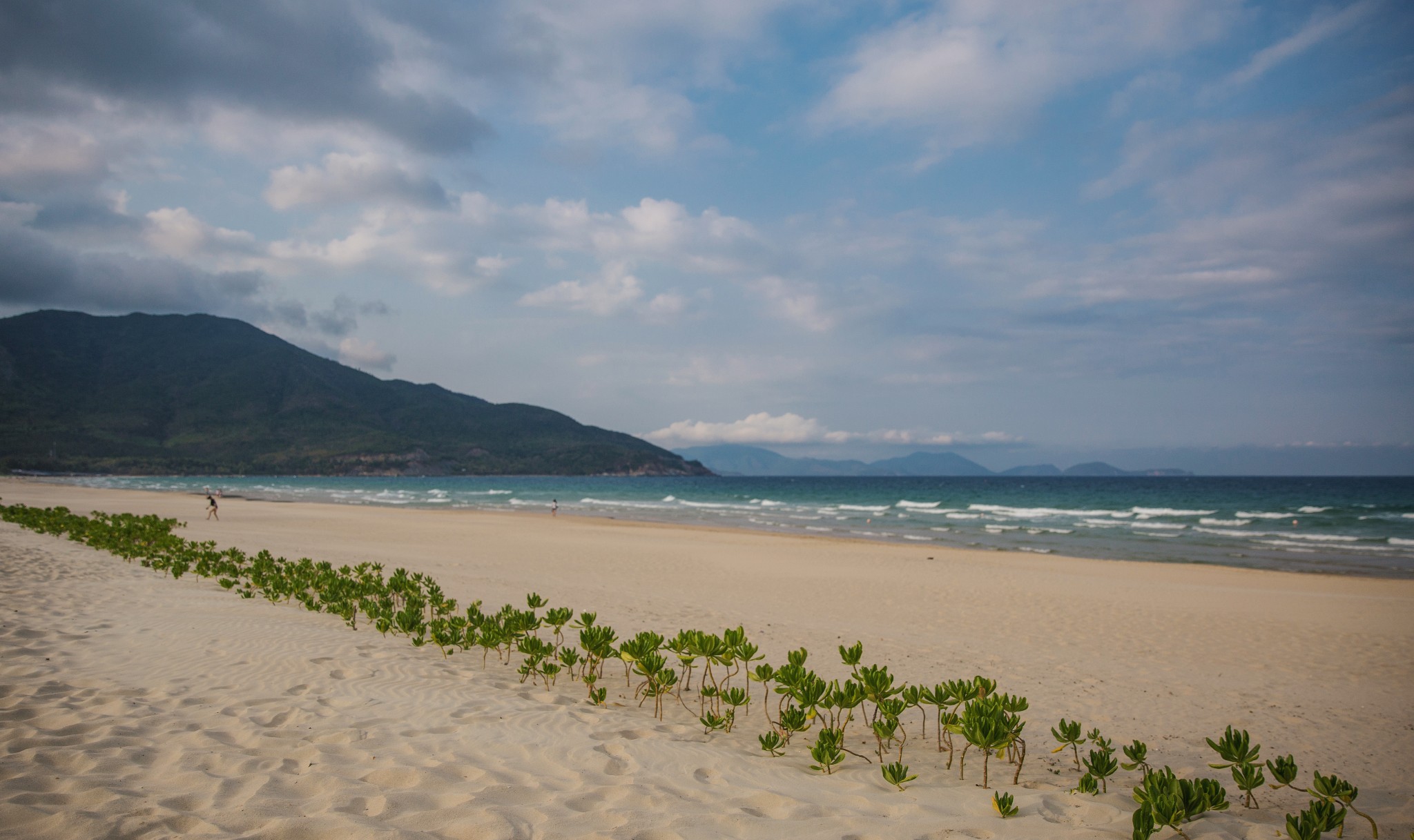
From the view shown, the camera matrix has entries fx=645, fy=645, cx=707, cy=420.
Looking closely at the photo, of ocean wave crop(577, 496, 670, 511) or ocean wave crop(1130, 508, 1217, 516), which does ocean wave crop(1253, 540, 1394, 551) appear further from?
ocean wave crop(577, 496, 670, 511)

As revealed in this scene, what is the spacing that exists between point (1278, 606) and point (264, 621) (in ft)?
57.3

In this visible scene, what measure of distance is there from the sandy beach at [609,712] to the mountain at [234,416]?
120 metres

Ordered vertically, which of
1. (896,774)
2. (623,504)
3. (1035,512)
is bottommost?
(623,504)

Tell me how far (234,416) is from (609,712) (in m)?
164

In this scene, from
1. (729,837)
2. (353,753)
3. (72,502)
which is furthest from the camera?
(72,502)

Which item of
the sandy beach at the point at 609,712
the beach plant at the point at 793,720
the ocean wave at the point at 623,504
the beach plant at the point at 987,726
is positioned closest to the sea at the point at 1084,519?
the ocean wave at the point at 623,504

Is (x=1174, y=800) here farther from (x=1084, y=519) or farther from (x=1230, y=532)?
(x=1084, y=519)

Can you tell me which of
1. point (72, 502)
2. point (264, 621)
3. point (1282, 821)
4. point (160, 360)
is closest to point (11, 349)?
point (160, 360)

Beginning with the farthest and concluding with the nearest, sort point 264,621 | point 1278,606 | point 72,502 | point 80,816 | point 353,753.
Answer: point 72,502, point 1278,606, point 264,621, point 353,753, point 80,816

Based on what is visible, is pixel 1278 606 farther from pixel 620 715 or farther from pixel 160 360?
pixel 160 360

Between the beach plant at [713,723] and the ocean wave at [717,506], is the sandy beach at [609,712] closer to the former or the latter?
the beach plant at [713,723]

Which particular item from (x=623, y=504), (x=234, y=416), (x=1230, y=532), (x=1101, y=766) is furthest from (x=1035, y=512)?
(x=234, y=416)

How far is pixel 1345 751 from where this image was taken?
5.51 meters

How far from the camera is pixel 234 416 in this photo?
136 metres
